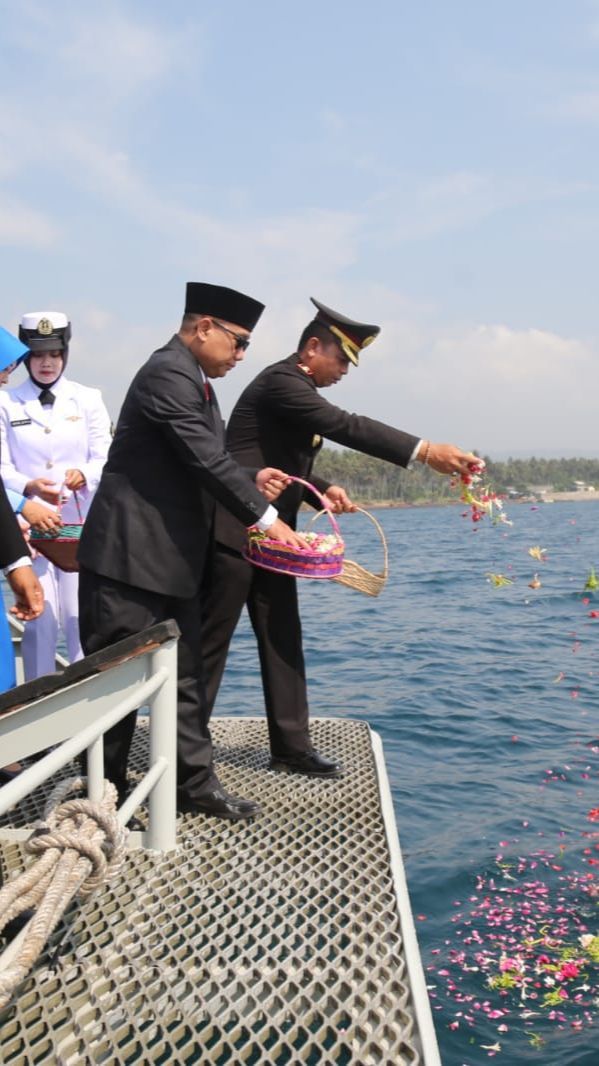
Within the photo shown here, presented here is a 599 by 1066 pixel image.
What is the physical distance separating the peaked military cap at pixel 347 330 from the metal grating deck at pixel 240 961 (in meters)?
2.26

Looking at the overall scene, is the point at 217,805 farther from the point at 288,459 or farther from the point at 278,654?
the point at 288,459

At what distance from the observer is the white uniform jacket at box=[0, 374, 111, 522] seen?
16.8 ft

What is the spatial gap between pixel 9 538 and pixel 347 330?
1943 millimetres

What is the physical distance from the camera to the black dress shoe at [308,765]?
15.0 feet

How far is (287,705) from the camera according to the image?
179 inches

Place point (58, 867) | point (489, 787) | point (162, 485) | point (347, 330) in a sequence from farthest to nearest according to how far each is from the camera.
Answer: point (489, 787)
point (347, 330)
point (162, 485)
point (58, 867)

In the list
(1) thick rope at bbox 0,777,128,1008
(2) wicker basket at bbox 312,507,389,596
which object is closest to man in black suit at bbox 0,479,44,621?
(1) thick rope at bbox 0,777,128,1008

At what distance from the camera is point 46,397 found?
16.9 feet

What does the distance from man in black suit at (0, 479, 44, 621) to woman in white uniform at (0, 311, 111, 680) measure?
4.53 ft

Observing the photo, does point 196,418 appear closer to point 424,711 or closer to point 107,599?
point 107,599

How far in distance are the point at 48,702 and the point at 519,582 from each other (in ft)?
69.9

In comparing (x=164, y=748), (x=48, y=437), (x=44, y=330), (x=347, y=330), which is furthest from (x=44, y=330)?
(x=164, y=748)

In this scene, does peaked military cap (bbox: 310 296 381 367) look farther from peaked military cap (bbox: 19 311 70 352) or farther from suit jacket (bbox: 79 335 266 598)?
peaked military cap (bbox: 19 311 70 352)

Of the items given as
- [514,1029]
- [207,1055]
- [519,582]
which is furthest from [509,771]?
[519,582]
